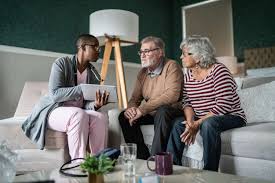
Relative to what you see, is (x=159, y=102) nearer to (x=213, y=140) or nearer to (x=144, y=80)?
(x=144, y=80)

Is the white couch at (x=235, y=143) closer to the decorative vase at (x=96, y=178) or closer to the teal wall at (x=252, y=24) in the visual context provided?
the decorative vase at (x=96, y=178)

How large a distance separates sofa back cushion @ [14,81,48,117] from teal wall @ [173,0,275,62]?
8.66ft

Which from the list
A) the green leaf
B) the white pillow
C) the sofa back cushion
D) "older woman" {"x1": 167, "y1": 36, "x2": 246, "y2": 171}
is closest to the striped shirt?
"older woman" {"x1": 167, "y1": 36, "x2": 246, "y2": 171}

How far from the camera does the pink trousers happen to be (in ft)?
5.82

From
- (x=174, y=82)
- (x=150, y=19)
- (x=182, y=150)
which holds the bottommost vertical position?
(x=182, y=150)

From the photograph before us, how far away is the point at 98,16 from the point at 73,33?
0.55 m

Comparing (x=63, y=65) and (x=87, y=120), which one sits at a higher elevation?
(x=63, y=65)

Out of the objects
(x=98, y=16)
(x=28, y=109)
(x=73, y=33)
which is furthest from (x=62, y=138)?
(x=73, y=33)

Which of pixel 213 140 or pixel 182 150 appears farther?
pixel 182 150

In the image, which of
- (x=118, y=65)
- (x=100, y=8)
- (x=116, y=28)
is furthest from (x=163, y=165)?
(x=100, y=8)

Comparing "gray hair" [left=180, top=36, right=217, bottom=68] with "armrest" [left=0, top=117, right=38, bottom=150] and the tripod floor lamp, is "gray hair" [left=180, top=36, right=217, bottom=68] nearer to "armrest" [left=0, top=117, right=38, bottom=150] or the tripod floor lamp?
the tripod floor lamp

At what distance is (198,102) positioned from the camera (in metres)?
1.88

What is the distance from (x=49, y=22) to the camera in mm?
3004

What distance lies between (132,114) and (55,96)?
1.75 feet
